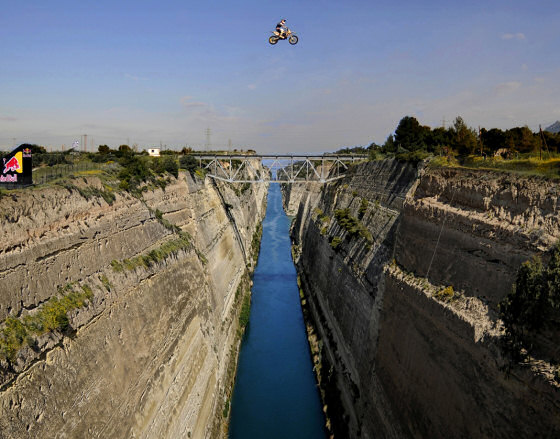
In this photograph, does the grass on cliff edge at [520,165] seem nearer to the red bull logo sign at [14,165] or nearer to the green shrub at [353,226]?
the green shrub at [353,226]

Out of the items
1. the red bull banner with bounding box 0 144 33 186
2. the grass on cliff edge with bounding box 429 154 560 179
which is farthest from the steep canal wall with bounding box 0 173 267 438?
the grass on cliff edge with bounding box 429 154 560 179

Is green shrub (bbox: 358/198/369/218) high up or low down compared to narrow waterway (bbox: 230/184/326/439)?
up

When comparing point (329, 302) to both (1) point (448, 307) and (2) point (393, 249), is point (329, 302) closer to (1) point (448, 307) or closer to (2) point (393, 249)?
(2) point (393, 249)

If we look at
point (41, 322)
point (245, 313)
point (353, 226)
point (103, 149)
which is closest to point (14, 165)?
point (41, 322)

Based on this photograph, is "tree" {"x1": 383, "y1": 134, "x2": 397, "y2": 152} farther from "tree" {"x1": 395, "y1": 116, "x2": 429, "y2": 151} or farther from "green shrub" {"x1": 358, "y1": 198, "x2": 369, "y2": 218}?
"green shrub" {"x1": 358, "y1": 198, "x2": 369, "y2": 218}

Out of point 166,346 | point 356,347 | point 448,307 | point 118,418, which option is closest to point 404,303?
point 448,307


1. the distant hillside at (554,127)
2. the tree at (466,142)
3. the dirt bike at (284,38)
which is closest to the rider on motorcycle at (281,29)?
the dirt bike at (284,38)
